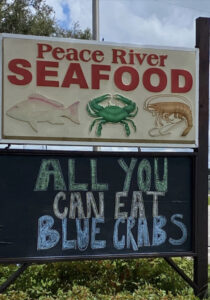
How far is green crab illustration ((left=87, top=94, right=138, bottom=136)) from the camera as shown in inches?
217

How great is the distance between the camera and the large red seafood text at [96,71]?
5.38 metres

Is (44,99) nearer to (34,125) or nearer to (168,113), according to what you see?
(34,125)

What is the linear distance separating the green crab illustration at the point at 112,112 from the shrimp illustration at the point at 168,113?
0.21 metres

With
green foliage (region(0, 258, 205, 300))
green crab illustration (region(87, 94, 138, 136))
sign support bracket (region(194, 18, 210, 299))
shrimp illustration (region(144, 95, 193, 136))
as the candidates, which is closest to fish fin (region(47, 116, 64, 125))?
green crab illustration (region(87, 94, 138, 136))

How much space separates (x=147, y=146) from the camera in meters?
5.65

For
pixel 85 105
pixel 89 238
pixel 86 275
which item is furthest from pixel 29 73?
pixel 86 275

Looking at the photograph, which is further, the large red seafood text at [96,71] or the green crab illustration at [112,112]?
the green crab illustration at [112,112]

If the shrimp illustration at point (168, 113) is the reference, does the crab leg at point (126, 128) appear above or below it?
below

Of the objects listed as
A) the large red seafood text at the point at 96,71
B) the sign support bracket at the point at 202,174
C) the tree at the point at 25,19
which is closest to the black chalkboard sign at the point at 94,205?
the sign support bracket at the point at 202,174

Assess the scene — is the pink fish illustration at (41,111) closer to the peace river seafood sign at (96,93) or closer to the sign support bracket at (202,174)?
the peace river seafood sign at (96,93)

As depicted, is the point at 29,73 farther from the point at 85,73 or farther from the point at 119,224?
the point at 119,224

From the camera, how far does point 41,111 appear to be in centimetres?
537

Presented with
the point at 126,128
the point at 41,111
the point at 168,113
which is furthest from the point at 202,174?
the point at 41,111

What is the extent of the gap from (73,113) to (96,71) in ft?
1.88
